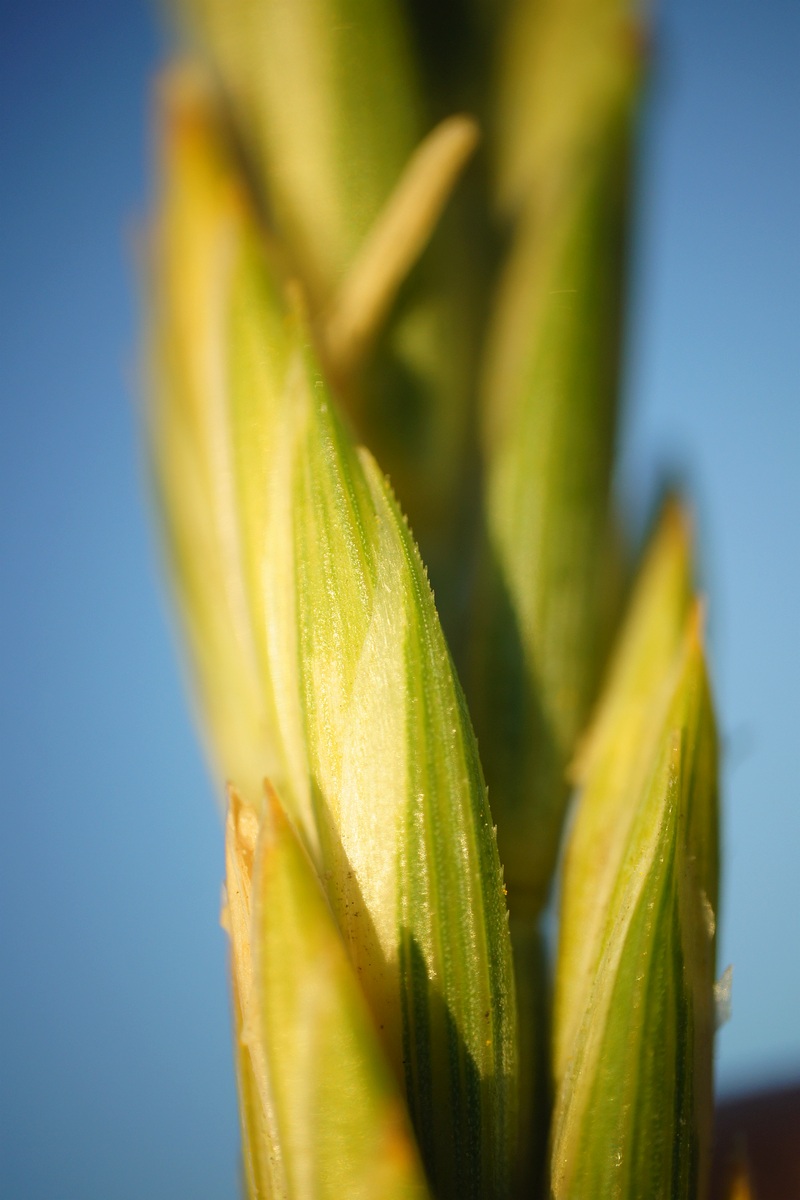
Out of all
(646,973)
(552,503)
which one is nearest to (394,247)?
(552,503)

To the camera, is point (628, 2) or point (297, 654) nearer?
point (297, 654)

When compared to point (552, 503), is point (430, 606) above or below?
below

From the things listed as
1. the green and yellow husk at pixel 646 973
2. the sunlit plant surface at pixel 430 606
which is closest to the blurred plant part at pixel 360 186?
the sunlit plant surface at pixel 430 606

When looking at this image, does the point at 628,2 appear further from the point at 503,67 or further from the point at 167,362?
the point at 167,362

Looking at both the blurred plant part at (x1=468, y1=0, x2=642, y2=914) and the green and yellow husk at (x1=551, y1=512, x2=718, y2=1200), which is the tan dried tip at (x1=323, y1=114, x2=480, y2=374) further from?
the green and yellow husk at (x1=551, y1=512, x2=718, y2=1200)

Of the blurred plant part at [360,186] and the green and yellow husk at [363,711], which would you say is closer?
the green and yellow husk at [363,711]

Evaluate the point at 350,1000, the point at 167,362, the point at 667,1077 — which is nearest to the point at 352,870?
the point at 350,1000

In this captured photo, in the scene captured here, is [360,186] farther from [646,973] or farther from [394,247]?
[646,973]

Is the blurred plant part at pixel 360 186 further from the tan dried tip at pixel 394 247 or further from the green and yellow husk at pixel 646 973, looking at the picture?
the green and yellow husk at pixel 646 973
